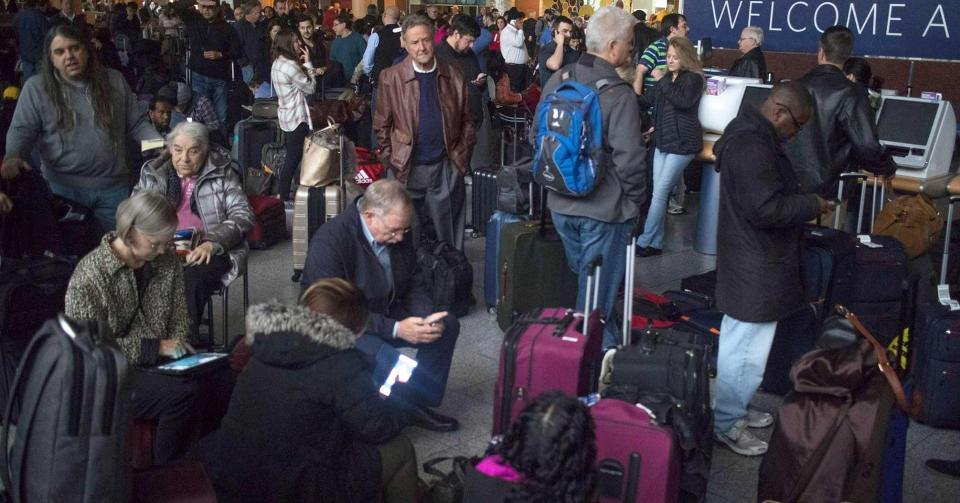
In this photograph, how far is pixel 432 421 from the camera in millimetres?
4434

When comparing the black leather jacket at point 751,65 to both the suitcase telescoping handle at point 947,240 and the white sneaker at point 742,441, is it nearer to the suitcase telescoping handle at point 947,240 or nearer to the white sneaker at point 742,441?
the suitcase telescoping handle at point 947,240

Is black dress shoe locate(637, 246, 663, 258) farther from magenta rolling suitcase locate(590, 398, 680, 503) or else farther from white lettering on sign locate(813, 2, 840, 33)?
magenta rolling suitcase locate(590, 398, 680, 503)

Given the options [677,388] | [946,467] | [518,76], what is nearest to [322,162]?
[677,388]

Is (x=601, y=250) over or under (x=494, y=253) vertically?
over

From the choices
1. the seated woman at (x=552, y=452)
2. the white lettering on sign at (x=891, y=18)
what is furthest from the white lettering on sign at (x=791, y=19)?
the seated woman at (x=552, y=452)

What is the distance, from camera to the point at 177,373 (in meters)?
3.63

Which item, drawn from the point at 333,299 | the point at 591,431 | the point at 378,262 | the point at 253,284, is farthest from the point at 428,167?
the point at 591,431

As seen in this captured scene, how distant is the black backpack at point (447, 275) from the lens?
18.0 ft

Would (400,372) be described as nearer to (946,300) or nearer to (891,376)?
(891,376)

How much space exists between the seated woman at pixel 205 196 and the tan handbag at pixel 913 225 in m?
3.42

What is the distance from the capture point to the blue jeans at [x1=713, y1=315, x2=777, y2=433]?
4.18 metres

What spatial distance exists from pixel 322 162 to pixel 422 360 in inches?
99.1

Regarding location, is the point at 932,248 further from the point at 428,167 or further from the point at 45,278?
the point at 45,278

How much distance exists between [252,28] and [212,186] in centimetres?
793
